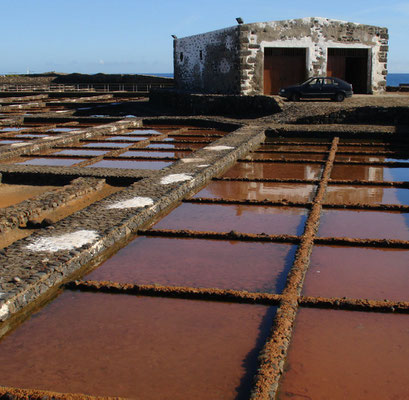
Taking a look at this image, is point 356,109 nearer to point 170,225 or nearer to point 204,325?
point 170,225

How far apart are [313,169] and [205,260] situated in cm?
393

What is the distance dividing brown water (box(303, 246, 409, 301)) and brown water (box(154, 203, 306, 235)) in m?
0.60

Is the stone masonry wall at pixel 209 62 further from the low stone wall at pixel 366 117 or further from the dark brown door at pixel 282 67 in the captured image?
the low stone wall at pixel 366 117

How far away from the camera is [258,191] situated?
18.9 ft

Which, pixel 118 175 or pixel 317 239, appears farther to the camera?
pixel 118 175

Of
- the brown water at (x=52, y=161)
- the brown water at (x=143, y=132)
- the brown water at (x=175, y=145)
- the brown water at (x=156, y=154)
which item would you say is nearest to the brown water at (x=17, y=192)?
the brown water at (x=52, y=161)

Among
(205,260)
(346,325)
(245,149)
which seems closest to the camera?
(346,325)

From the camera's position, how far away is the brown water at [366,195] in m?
5.34

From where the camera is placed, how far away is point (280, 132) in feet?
35.3

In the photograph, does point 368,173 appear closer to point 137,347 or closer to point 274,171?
point 274,171

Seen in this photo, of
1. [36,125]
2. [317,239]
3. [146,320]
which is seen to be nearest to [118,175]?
[317,239]

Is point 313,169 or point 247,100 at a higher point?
point 247,100

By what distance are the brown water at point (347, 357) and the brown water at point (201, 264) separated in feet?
1.62

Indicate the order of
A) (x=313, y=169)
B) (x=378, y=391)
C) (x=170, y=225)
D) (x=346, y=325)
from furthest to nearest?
1. (x=313, y=169)
2. (x=170, y=225)
3. (x=346, y=325)
4. (x=378, y=391)
